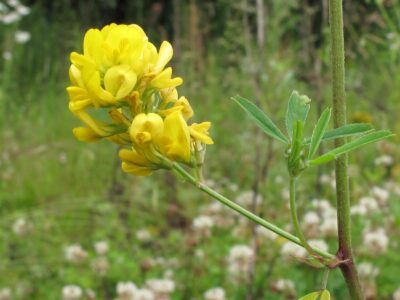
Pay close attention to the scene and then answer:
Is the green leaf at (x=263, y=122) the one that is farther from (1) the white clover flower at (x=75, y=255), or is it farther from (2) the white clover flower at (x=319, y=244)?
(1) the white clover flower at (x=75, y=255)

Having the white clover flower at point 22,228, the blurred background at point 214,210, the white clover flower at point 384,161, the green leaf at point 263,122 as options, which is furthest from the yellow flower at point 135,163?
the white clover flower at point 384,161

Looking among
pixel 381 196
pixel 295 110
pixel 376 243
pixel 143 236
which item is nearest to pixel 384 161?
pixel 381 196

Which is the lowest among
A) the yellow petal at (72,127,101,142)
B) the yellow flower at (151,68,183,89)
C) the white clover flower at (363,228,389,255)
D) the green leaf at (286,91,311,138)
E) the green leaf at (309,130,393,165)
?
the white clover flower at (363,228,389,255)

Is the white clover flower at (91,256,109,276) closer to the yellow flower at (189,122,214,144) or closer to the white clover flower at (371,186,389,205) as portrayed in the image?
the white clover flower at (371,186,389,205)

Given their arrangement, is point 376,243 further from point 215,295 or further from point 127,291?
point 127,291

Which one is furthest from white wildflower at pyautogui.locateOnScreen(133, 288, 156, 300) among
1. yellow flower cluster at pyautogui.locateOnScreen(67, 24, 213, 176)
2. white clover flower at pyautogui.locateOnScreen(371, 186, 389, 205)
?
yellow flower cluster at pyautogui.locateOnScreen(67, 24, 213, 176)

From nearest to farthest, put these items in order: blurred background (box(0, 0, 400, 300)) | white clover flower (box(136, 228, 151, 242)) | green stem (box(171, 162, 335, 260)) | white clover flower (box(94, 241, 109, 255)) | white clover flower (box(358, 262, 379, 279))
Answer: green stem (box(171, 162, 335, 260)), white clover flower (box(358, 262, 379, 279)), blurred background (box(0, 0, 400, 300)), white clover flower (box(94, 241, 109, 255)), white clover flower (box(136, 228, 151, 242))
